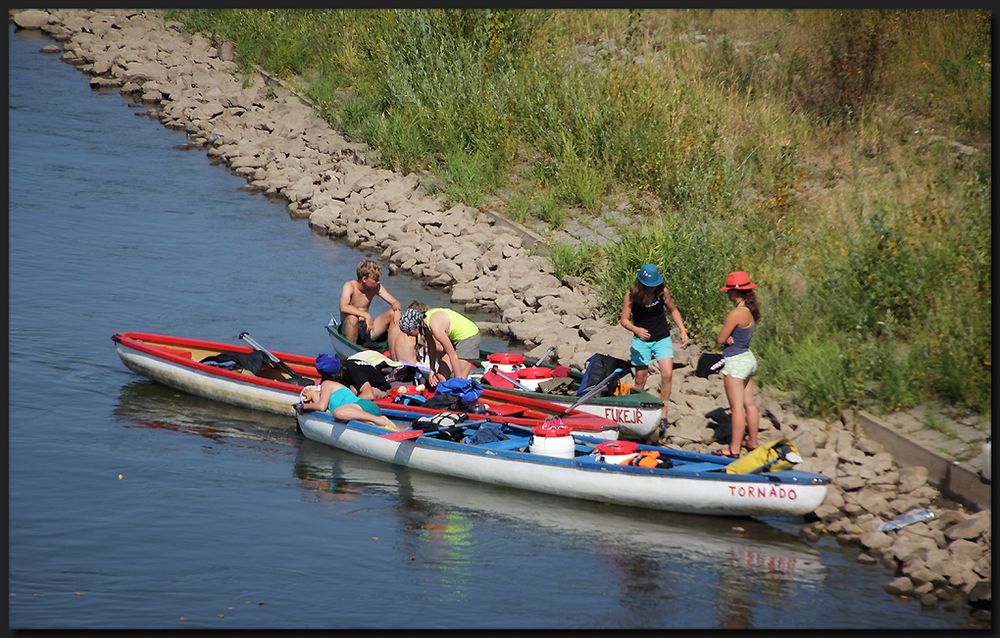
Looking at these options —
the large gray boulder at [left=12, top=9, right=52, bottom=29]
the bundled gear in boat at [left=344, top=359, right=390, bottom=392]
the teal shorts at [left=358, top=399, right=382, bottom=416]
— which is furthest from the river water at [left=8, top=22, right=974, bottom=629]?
the large gray boulder at [left=12, top=9, right=52, bottom=29]

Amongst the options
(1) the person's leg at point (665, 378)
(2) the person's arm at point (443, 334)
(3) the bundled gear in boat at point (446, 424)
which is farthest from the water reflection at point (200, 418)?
(1) the person's leg at point (665, 378)

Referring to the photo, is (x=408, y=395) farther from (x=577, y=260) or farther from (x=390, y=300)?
(x=577, y=260)

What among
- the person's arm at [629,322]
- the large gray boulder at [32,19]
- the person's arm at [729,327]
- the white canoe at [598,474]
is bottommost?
the white canoe at [598,474]

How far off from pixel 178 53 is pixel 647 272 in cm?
2140

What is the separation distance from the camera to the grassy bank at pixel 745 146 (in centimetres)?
1456

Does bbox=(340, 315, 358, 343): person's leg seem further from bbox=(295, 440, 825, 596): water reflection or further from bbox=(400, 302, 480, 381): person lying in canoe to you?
bbox=(295, 440, 825, 596): water reflection

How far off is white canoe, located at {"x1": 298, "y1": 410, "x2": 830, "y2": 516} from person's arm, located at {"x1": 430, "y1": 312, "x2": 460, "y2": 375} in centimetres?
87

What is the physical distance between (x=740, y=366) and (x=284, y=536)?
14.8ft

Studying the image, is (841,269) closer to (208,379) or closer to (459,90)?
(208,379)

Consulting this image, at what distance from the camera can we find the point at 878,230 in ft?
50.1

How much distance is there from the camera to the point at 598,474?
41.5 ft

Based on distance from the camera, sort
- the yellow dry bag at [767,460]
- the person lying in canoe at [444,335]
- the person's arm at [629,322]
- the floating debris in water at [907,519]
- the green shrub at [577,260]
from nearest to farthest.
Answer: the floating debris in water at [907,519], the yellow dry bag at [767,460], the person's arm at [629,322], the person lying in canoe at [444,335], the green shrub at [577,260]

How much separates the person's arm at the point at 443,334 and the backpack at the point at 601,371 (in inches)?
55.0

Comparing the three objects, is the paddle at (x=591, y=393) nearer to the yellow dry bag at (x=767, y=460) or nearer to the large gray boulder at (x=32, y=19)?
the yellow dry bag at (x=767, y=460)
